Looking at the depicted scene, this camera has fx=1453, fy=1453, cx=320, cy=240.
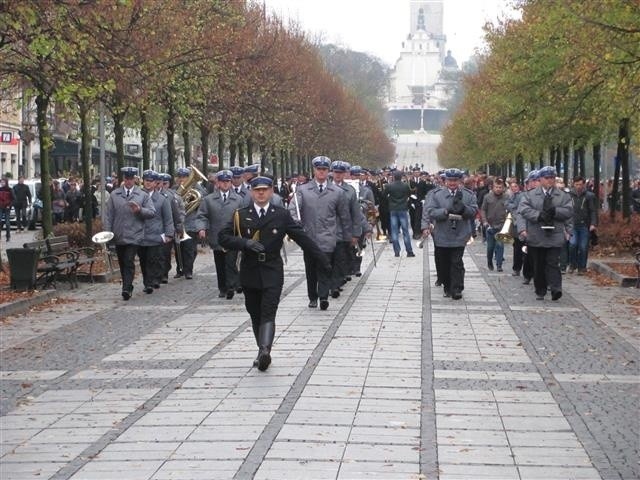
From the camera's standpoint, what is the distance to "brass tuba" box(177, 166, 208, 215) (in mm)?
25266

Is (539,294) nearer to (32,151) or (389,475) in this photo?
(389,475)

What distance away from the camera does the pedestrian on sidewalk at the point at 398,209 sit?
1219 inches

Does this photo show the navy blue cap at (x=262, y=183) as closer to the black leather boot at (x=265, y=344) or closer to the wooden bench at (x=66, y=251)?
the black leather boot at (x=265, y=344)

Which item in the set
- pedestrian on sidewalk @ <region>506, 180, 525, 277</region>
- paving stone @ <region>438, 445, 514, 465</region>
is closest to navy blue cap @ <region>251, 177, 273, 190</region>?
paving stone @ <region>438, 445, 514, 465</region>

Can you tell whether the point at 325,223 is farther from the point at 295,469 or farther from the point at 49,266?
the point at 295,469

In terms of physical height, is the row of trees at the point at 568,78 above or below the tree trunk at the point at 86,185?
above

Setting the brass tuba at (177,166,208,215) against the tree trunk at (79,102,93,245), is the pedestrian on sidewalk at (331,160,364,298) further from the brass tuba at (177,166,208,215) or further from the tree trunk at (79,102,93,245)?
the tree trunk at (79,102,93,245)

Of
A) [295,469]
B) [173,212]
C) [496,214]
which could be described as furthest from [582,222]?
[295,469]

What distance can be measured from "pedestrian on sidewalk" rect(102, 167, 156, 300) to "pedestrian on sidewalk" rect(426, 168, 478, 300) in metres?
4.18

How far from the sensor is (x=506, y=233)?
2527 centimetres

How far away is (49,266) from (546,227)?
7.39 m

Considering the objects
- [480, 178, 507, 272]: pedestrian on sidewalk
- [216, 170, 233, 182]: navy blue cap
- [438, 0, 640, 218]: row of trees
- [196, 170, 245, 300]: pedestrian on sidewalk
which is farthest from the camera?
[480, 178, 507, 272]: pedestrian on sidewalk

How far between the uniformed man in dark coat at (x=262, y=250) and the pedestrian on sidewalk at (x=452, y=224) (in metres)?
7.37

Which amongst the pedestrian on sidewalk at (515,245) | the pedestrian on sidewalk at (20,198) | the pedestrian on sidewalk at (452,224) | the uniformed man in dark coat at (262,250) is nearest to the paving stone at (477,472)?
the uniformed man in dark coat at (262,250)
